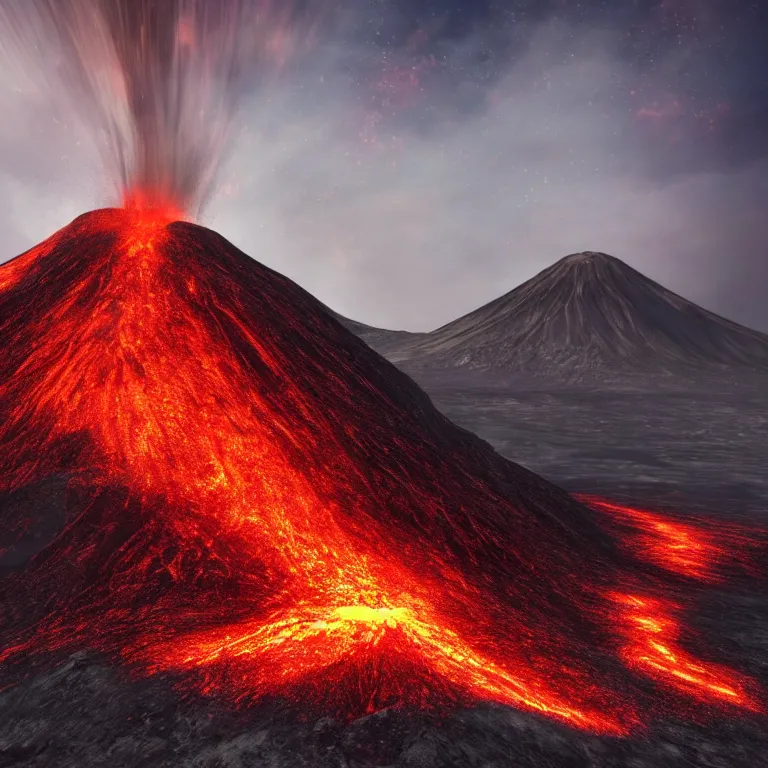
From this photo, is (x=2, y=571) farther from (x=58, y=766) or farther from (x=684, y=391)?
(x=684, y=391)

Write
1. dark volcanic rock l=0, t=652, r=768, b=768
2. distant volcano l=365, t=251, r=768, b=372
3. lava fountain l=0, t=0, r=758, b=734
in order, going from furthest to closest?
distant volcano l=365, t=251, r=768, b=372 → lava fountain l=0, t=0, r=758, b=734 → dark volcanic rock l=0, t=652, r=768, b=768

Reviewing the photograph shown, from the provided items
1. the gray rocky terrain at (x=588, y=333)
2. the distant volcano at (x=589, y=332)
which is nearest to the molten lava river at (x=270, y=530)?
the gray rocky terrain at (x=588, y=333)

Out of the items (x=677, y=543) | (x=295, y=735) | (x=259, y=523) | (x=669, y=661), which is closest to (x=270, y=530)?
(x=259, y=523)

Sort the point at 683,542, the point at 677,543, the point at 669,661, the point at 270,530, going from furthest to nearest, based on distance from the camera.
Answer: the point at 683,542 → the point at 677,543 → the point at 270,530 → the point at 669,661

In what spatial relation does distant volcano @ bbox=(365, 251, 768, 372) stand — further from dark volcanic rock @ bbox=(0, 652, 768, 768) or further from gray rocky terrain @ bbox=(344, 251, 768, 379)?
dark volcanic rock @ bbox=(0, 652, 768, 768)

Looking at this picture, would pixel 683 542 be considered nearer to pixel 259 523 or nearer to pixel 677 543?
pixel 677 543

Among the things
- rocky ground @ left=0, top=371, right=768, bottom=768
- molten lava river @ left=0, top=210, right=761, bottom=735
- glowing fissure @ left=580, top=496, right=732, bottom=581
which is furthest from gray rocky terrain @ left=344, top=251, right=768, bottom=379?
rocky ground @ left=0, top=371, right=768, bottom=768
